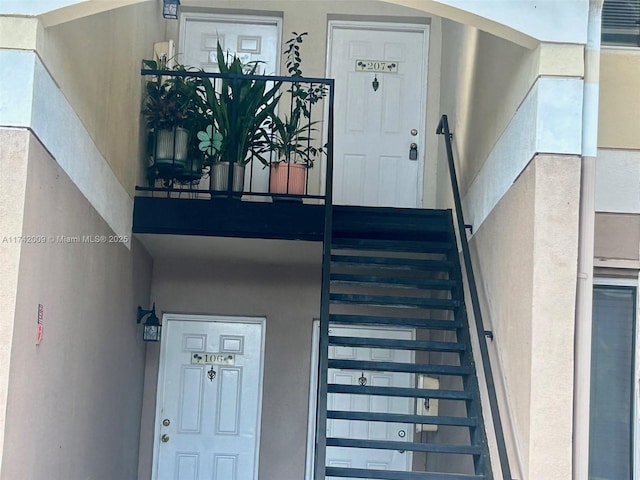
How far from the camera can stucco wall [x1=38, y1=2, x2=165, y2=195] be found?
3939 mm

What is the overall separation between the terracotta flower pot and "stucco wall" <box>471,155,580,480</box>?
2267 millimetres

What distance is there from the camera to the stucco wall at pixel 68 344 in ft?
11.4

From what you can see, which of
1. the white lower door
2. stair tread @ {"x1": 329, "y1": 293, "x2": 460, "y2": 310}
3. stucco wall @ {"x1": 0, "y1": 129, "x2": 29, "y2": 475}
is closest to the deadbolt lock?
the white lower door

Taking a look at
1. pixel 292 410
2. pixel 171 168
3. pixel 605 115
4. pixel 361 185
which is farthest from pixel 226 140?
pixel 605 115

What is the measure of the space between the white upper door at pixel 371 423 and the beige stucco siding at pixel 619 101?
9.59 feet

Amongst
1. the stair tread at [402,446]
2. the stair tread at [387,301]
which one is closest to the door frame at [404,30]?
→ the stair tread at [387,301]

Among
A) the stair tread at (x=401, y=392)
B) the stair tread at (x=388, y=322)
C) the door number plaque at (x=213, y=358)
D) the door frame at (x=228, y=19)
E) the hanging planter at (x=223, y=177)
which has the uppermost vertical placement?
the door frame at (x=228, y=19)

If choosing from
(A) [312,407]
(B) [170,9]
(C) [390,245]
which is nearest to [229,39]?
(B) [170,9]

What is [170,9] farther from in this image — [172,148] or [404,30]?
[404,30]

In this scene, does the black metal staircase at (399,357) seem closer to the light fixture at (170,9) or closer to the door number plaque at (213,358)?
the door number plaque at (213,358)

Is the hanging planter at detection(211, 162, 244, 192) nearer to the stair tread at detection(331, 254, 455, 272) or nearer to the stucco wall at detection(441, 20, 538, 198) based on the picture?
the stair tread at detection(331, 254, 455, 272)

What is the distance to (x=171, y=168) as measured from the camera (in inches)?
232

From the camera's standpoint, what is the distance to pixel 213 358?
669cm

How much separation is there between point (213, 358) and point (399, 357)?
148cm
